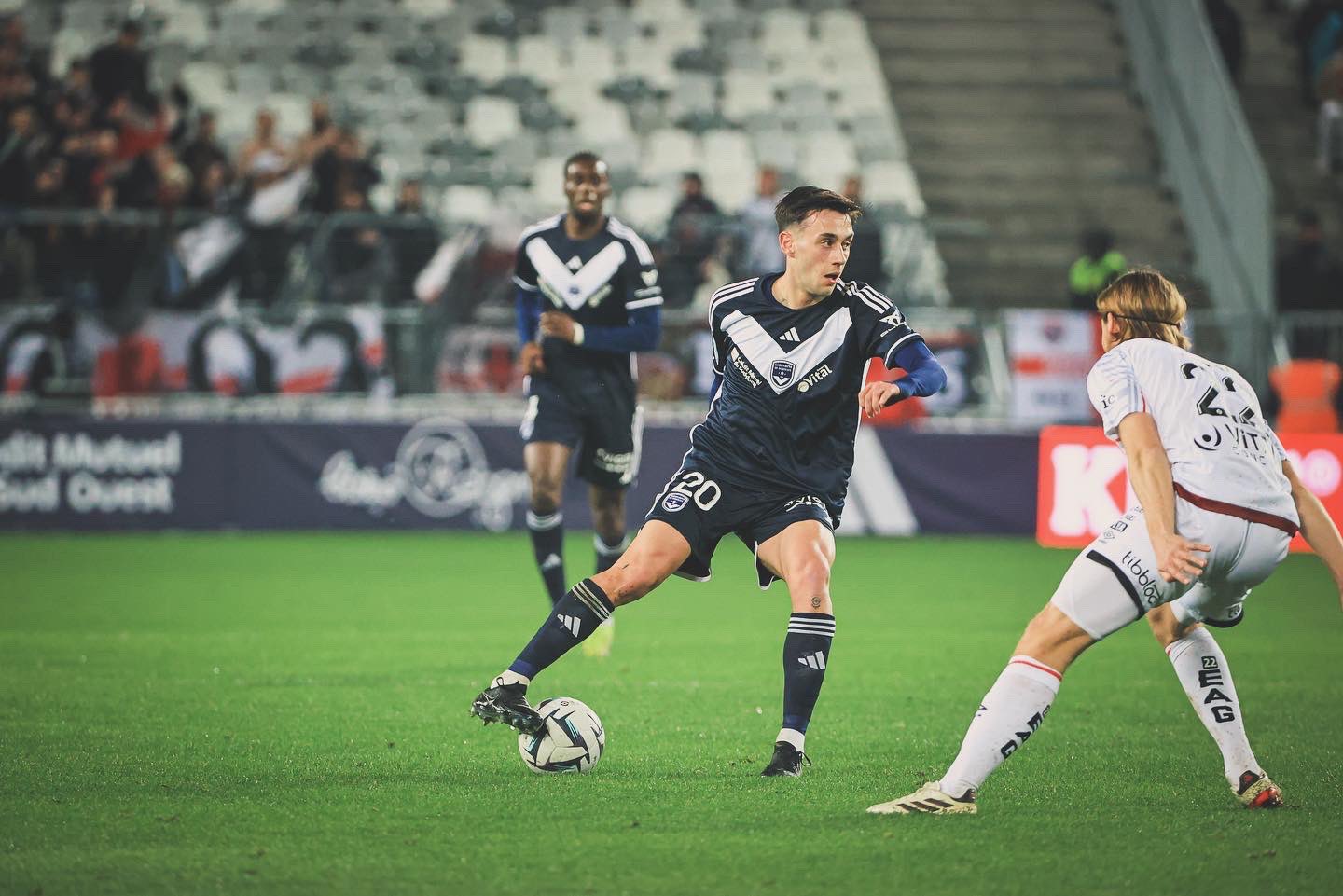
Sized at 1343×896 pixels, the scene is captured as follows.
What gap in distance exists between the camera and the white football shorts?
5383 mm

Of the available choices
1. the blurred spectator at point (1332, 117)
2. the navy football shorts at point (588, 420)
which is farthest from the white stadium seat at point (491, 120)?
the navy football shorts at point (588, 420)

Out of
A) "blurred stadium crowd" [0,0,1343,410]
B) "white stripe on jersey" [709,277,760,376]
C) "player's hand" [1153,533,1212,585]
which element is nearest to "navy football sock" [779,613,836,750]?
"white stripe on jersey" [709,277,760,376]

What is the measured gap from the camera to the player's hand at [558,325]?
9422mm

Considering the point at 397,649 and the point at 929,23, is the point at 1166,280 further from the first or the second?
the point at 929,23

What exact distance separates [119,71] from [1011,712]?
54.1 ft

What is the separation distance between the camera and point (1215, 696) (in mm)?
5992

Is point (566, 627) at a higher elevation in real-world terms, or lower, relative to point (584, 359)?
lower

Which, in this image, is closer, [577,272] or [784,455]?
[784,455]

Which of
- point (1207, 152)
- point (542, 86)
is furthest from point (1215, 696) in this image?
point (542, 86)

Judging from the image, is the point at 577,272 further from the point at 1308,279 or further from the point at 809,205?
the point at 1308,279

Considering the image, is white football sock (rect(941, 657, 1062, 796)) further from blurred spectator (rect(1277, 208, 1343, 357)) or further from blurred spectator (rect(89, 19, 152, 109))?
blurred spectator (rect(1277, 208, 1343, 357))

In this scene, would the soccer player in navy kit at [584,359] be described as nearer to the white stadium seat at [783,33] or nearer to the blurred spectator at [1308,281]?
the blurred spectator at [1308,281]

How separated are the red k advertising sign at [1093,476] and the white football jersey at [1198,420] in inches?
421

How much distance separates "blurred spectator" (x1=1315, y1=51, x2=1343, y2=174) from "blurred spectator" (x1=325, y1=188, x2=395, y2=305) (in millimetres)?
13227
